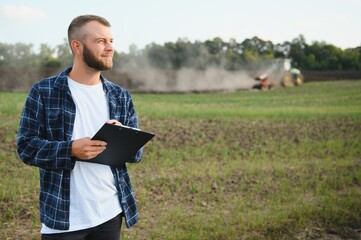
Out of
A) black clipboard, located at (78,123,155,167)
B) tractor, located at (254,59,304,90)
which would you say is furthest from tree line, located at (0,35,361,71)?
black clipboard, located at (78,123,155,167)

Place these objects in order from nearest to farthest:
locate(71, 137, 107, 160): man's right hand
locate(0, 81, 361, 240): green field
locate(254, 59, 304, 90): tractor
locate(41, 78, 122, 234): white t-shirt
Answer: locate(71, 137, 107, 160): man's right hand < locate(41, 78, 122, 234): white t-shirt < locate(0, 81, 361, 240): green field < locate(254, 59, 304, 90): tractor

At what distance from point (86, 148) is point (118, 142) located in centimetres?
19

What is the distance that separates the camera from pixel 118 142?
236cm

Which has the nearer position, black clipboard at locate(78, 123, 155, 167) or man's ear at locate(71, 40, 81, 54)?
black clipboard at locate(78, 123, 155, 167)

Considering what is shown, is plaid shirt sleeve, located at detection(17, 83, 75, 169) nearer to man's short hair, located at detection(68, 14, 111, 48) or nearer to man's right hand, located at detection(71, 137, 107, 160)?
man's right hand, located at detection(71, 137, 107, 160)

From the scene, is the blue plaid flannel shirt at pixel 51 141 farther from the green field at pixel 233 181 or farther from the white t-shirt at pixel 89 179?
the green field at pixel 233 181

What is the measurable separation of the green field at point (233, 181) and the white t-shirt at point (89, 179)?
7.73ft

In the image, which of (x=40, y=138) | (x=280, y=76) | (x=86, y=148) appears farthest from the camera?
(x=280, y=76)

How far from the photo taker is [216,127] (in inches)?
462

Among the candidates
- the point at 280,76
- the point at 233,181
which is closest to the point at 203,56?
the point at 280,76

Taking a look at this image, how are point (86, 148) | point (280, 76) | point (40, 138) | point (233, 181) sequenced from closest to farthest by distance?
point (86, 148) → point (40, 138) → point (233, 181) → point (280, 76)

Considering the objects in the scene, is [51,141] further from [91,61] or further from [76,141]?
[91,61]

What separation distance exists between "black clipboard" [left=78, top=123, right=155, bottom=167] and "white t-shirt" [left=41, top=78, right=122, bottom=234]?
0.06 m

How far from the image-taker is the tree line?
3025cm
